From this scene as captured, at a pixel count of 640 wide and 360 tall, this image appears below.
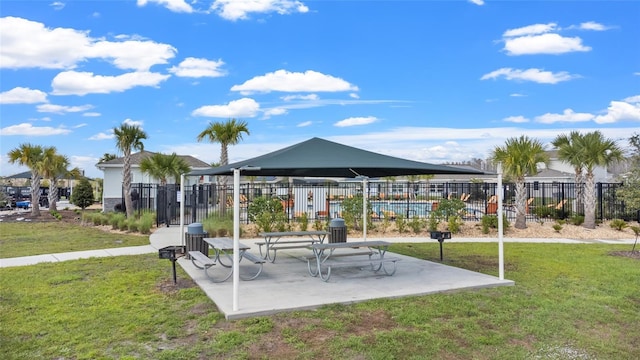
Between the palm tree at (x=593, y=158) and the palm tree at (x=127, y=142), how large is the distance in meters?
17.6

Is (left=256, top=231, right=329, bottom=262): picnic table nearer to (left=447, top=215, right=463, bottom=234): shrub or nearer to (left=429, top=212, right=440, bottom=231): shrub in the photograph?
(left=429, top=212, right=440, bottom=231): shrub

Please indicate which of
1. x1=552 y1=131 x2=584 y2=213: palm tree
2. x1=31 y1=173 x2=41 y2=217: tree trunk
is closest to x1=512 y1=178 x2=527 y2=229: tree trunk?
x1=552 y1=131 x2=584 y2=213: palm tree

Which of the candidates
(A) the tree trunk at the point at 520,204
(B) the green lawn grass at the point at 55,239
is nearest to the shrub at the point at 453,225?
(A) the tree trunk at the point at 520,204

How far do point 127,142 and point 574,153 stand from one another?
58.8 feet

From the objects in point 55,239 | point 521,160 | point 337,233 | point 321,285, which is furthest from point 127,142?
point 521,160

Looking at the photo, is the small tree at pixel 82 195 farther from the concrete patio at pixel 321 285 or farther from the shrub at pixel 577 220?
the shrub at pixel 577 220

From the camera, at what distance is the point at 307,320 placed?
5.07m

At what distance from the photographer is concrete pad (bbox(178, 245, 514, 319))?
223 inches

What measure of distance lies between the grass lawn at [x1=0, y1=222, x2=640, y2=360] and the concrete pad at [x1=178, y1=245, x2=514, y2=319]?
20cm

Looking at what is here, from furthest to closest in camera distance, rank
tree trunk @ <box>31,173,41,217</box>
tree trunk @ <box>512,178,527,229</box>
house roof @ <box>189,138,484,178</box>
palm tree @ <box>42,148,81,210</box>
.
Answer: palm tree @ <box>42,148,81,210</box>
tree trunk @ <box>31,173,41,217</box>
tree trunk @ <box>512,178,527,229</box>
house roof @ <box>189,138,484,178</box>

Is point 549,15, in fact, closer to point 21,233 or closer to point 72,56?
point 72,56

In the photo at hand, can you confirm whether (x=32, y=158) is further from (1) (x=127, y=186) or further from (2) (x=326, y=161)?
(2) (x=326, y=161)

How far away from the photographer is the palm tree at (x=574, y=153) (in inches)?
628

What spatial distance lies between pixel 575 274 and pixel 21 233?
54.9 ft
